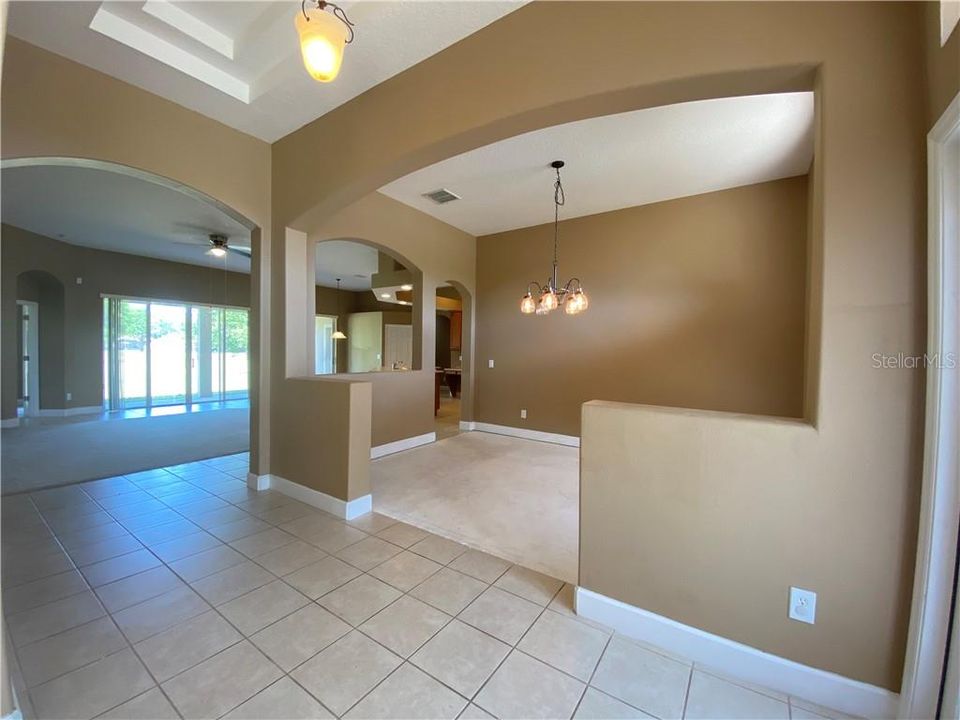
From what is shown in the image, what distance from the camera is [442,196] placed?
4484 millimetres

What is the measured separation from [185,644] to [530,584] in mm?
1670

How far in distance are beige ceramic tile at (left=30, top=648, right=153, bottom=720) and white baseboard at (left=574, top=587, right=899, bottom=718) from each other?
1.90 metres

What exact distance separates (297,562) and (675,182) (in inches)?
191

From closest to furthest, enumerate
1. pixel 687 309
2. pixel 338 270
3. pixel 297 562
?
pixel 297 562 < pixel 687 309 < pixel 338 270

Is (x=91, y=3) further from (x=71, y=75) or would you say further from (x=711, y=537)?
(x=711, y=537)

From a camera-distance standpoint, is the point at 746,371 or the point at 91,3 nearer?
the point at 91,3

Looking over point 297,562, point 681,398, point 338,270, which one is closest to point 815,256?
point 297,562

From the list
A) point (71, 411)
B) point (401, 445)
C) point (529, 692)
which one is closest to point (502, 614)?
point (529, 692)

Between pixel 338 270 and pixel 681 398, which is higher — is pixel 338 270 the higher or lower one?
the higher one

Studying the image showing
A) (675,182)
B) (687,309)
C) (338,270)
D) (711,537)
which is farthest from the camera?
(338,270)

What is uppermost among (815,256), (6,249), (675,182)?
(675,182)

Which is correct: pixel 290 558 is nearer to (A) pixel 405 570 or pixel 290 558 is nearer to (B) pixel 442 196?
(A) pixel 405 570

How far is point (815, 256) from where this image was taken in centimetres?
143

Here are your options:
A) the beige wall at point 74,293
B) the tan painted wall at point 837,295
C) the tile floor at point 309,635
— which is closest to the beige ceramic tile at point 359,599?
the tile floor at point 309,635
